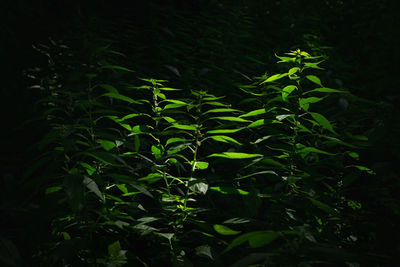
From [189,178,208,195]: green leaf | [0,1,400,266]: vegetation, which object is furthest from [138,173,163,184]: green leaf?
[189,178,208,195]: green leaf

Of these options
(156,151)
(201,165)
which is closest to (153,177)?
(156,151)

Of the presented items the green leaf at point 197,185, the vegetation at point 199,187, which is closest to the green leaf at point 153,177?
the vegetation at point 199,187

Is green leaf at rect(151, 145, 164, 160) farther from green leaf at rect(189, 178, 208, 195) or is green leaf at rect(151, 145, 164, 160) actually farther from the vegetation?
green leaf at rect(189, 178, 208, 195)

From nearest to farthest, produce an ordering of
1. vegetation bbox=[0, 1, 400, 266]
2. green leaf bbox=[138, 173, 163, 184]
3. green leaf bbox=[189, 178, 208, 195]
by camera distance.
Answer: vegetation bbox=[0, 1, 400, 266]
green leaf bbox=[189, 178, 208, 195]
green leaf bbox=[138, 173, 163, 184]

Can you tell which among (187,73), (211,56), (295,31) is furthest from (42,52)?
(295,31)

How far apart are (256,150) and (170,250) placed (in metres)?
0.78

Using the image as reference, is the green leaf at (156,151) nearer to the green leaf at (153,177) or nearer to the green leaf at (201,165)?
the green leaf at (153,177)

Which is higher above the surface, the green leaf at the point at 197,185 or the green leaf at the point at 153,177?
the green leaf at the point at 197,185

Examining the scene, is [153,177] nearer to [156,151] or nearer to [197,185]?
[156,151]

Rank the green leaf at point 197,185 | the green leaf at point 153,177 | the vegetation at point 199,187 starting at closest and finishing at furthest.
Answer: the vegetation at point 199,187, the green leaf at point 197,185, the green leaf at point 153,177

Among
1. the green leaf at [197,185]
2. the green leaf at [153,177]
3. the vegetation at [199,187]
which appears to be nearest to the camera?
the vegetation at [199,187]


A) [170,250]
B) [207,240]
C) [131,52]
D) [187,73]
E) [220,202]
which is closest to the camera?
[170,250]

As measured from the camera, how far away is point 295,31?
4762mm

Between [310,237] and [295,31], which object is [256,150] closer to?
[310,237]
